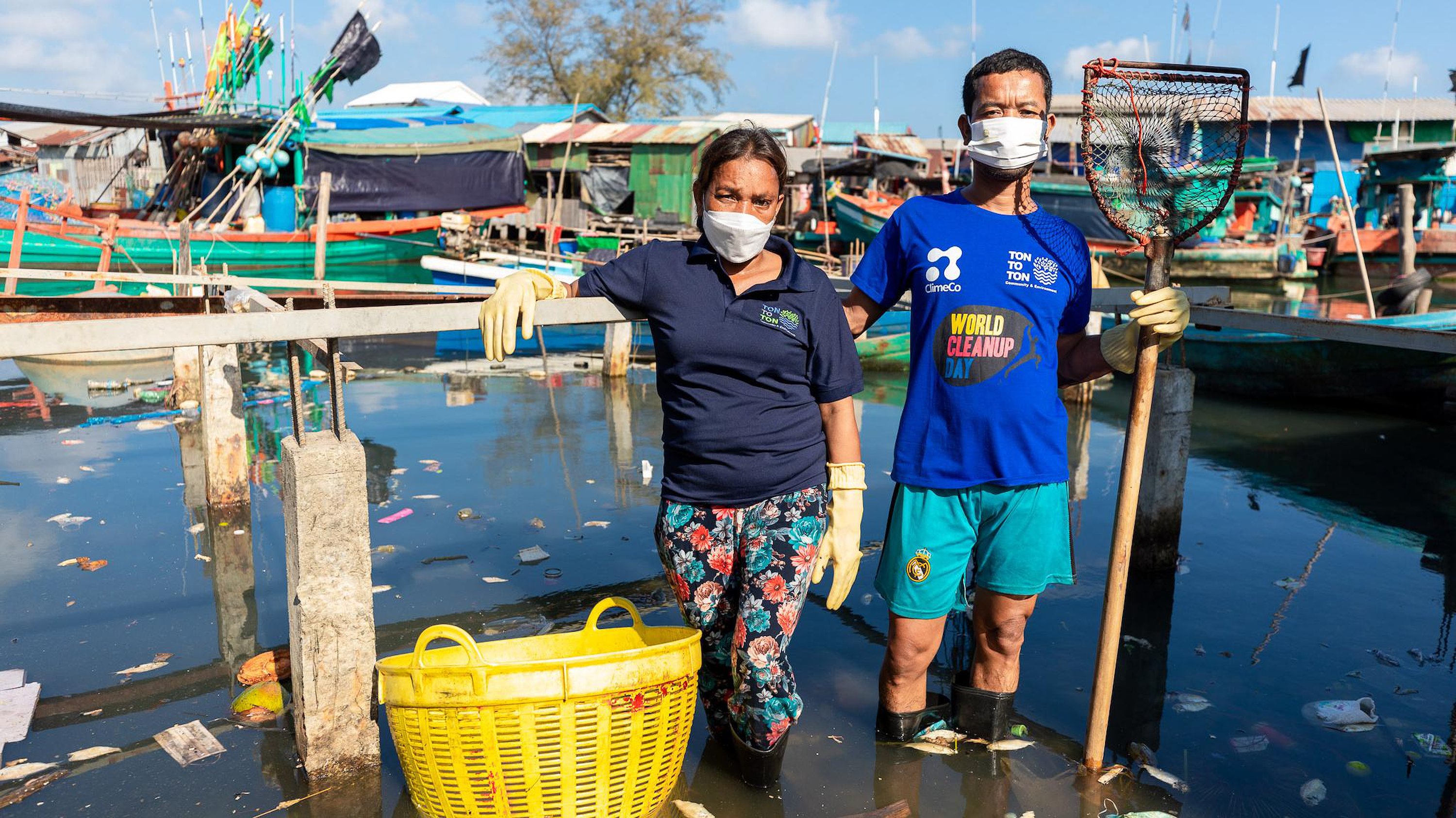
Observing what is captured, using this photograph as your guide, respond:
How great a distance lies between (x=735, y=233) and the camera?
2.49 m

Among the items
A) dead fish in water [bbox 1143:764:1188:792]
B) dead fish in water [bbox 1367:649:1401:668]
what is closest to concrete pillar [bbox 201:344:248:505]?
dead fish in water [bbox 1143:764:1188:792]

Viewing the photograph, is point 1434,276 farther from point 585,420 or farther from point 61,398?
point 61,398

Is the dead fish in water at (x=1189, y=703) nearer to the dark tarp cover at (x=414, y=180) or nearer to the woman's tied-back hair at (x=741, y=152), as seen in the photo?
the woman's tied-back hair at (x=741, y=152)

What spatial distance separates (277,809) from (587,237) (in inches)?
879

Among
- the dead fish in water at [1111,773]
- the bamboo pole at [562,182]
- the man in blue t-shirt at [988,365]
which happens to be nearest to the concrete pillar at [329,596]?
the man in blue t-shirt at [988,365]

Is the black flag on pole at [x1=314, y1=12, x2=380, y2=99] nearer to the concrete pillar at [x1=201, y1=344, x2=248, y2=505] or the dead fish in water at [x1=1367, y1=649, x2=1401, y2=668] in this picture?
the concrete pillar at [x1=201, y1=344, x2=248, y2=505]

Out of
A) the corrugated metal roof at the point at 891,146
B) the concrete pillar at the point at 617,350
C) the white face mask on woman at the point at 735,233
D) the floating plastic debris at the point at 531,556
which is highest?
the corrugated metal roof at the point at 891,146

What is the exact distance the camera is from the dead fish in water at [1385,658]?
381 cm

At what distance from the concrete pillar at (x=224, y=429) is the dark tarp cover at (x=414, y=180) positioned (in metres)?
22.0

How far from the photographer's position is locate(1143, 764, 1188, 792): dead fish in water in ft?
9.45

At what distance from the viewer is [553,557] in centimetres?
484

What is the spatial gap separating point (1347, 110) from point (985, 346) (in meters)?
42.5

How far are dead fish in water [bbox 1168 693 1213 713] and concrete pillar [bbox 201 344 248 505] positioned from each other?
481 centimetres

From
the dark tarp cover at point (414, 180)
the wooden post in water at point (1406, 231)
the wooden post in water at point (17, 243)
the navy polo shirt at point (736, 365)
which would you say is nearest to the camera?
the navy polo shirt at point (736, 365)
